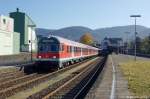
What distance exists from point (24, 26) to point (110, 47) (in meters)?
25.1

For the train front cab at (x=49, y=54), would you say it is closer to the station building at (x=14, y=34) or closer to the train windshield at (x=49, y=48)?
the train windshield at (x=49, y=48)

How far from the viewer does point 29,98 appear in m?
17.9

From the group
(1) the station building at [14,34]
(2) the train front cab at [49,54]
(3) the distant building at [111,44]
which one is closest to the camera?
(2) the train front cab at [49,54]

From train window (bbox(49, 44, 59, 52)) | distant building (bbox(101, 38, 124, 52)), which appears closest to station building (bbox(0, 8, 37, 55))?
distant building (bbox(101, 38, 124, 52))

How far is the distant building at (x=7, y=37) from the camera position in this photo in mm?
86606

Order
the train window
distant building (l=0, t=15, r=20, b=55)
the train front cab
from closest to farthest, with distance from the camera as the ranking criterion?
1. the train front cab
2. the train window
3. distant building (l=0, t=15, r=20, b=55)

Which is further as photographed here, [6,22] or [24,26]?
[24,26]

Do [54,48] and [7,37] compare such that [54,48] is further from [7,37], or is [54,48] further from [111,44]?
[111,44]

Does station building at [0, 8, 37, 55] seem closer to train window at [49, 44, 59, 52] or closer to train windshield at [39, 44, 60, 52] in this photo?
train windshield at [39, 44, 60, 52]

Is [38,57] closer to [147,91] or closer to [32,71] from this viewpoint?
[32,71]

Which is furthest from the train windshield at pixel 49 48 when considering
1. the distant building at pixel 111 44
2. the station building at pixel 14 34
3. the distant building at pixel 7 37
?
the distant building at pixel 111 44

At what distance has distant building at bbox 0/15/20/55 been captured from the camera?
86606 millimetres

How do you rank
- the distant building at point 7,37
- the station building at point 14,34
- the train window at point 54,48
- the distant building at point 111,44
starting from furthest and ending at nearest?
the distant building at point 111,44 → the station building at point 14,34 → the distant building at point 7,37 → the train window at point 54,48

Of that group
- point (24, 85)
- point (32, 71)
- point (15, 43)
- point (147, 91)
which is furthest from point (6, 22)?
point (147, 91)
